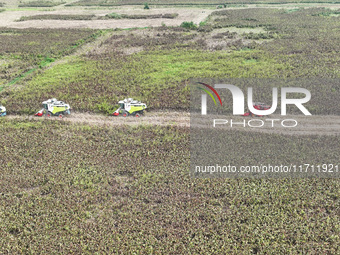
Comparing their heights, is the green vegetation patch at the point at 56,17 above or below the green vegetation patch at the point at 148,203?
above

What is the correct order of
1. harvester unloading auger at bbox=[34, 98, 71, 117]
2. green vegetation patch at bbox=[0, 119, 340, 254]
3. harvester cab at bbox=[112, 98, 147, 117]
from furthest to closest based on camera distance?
harvester unloading auger at bbox=[34, 98, 71, 117], harvester cab at bbox=[112, 98, 147, 117], green vegetation patch at bbox=[0, 119, 340, 254]

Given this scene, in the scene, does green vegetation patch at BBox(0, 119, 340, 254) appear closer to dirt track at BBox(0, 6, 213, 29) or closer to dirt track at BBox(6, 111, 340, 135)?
dirt track at BBox(6, 111, 340, 135)

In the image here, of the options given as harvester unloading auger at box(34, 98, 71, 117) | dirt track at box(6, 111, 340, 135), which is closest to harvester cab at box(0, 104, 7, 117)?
dirt track at box(6, 111, 340, 135)

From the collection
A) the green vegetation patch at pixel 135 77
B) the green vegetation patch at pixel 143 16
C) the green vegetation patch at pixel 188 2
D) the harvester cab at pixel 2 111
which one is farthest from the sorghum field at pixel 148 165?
the green vegetation patch at pixel 188 2

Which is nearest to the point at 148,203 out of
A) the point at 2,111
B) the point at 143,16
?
the point at 2,111

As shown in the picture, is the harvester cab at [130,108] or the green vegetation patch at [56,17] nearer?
the harvester cab at [130,108]

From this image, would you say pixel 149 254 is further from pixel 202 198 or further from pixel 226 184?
pixel 226 184

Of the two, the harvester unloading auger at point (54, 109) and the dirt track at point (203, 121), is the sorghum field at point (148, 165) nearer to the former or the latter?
the dirt track at point (203, 121)
